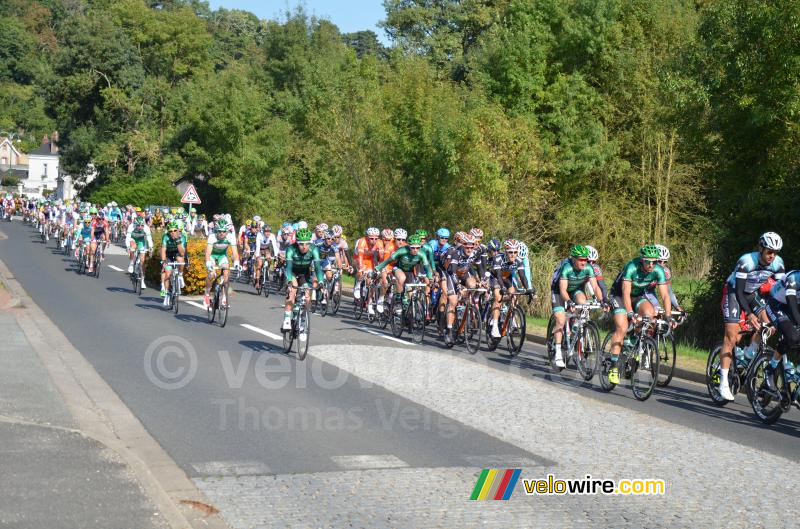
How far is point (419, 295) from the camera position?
18016 mm

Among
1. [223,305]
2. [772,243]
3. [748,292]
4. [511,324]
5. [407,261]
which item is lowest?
[223,305]

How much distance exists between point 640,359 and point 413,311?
6285 mm

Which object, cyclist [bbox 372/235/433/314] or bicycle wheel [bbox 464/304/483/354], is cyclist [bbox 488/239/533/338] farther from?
cyclist [bbox 372/235/433/314]

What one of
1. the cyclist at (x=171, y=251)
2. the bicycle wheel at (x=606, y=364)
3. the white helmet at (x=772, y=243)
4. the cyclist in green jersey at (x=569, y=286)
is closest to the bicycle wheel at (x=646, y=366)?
the bicycle wheel at (x=606, y=364)

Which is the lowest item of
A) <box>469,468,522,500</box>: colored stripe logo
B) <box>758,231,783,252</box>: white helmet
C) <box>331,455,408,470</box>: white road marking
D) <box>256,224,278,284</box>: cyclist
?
<box>331,455,408,470</box>: white road marking

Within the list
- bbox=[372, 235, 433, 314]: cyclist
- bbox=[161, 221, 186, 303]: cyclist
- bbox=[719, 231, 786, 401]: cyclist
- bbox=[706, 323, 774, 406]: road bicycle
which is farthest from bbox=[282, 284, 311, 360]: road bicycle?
bbox=[161, 221, 186, 303]: cyclist

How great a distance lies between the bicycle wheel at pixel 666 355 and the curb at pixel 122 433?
665 cm

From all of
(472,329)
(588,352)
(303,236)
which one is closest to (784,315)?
(588,352)

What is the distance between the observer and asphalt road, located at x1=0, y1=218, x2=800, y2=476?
880 cm

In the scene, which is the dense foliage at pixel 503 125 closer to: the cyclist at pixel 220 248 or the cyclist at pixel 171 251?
the cyclist at pixel 220 248

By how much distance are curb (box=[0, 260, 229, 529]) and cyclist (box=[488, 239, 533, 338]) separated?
657cm

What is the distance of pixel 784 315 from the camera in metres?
11.0

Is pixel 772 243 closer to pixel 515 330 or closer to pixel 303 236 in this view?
pixel 515 330

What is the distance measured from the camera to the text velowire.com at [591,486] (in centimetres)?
760
